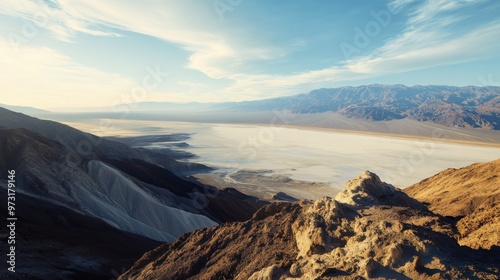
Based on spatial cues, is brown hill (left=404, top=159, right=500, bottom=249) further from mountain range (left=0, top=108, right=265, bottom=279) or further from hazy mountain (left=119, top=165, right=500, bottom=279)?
mountain range (left=0, top=108, right=265, bottom=279)

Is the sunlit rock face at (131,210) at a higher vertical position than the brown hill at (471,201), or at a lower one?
lower

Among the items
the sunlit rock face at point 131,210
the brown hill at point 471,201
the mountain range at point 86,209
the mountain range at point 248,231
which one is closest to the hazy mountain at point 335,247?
the mountain range at point 248,231

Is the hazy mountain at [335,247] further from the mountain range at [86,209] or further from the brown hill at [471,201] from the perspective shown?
the mountain range at [86,209]

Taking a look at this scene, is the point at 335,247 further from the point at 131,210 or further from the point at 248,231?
the point at 131,210

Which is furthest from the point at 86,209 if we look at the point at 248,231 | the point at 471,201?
the point at 471,201

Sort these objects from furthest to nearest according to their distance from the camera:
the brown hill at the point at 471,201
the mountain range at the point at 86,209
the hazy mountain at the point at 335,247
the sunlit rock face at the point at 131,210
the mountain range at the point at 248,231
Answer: the sunlit rock face at the point at 131,210 < the mountain range at the point at 86,209 < the brown hill at the point at 471,201 < the mountain range at the point at 248,231 < the hazy mountain at the point at 335,247

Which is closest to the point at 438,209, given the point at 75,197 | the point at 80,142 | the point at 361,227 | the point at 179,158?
the point at 361,227
